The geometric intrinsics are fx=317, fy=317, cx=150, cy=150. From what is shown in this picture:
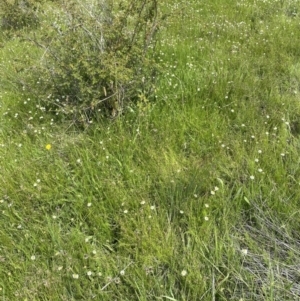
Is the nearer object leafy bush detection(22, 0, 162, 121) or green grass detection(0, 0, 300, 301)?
green grass detection(0, 0, 300, 301)

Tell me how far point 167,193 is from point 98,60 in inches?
66.1

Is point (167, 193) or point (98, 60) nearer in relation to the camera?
point (167, 193)

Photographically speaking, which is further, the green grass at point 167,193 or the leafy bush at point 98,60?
the leafy bush at point 98,60

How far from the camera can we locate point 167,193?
241cm

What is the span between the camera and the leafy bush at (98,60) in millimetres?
3180

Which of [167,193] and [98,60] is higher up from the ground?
[98,60]

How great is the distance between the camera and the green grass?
1.96 meters

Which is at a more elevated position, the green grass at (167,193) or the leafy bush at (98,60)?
the leafy bush at (98,60)

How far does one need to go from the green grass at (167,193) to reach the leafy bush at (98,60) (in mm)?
203

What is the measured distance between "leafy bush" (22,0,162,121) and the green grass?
203mm

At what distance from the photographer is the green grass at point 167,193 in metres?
1.96

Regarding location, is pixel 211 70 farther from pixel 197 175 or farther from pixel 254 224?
pixel 254 224

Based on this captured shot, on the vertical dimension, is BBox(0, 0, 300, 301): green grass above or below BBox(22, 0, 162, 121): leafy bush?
below

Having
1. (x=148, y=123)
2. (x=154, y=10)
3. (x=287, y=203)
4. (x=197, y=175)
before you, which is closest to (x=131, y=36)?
(x=154, y=10)
